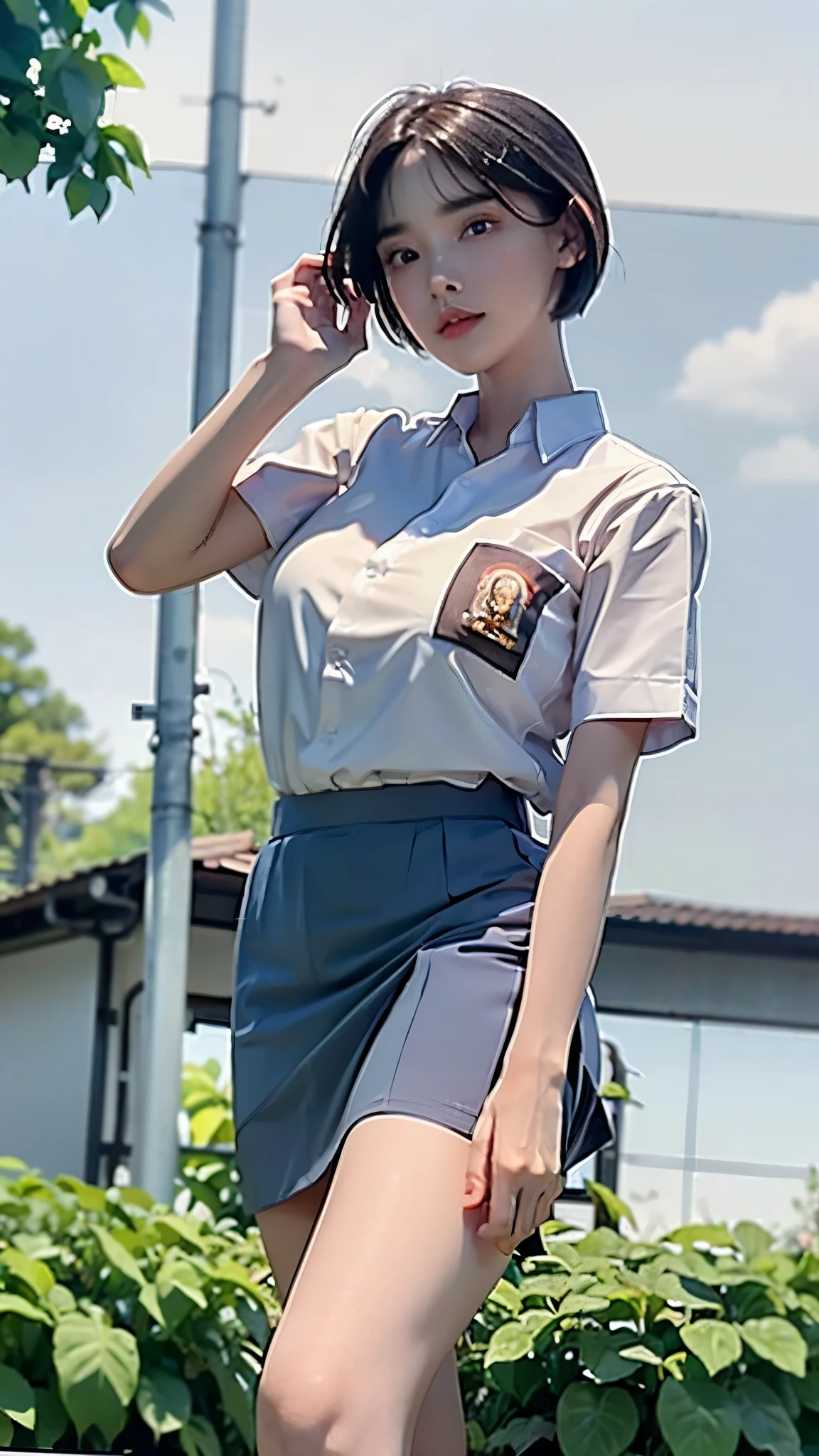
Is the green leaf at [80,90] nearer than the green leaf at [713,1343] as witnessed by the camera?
Yes

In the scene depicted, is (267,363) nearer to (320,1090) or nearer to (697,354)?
(320,1090)

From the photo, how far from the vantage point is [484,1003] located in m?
1.21

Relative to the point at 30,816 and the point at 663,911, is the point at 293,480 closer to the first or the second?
the point at 663,911

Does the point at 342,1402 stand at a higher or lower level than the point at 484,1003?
lower

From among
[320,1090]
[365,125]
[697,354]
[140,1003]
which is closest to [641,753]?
[320,1090]

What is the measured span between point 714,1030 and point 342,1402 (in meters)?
2.76

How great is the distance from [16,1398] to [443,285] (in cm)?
182

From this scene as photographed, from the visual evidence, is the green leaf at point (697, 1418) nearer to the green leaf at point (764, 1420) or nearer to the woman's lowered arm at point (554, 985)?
the green leaf at point (764, 1420)

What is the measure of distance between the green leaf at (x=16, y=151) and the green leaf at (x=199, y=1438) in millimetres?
1908

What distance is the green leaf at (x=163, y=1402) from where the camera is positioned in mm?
2605

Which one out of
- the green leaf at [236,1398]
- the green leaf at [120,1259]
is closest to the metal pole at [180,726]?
the green leaf at [120,1259]

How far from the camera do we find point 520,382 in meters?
1.49

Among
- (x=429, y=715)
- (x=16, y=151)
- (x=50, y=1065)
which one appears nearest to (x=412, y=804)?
(x=429, y=715)

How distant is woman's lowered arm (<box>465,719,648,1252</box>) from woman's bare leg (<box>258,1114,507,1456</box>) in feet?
0.09
